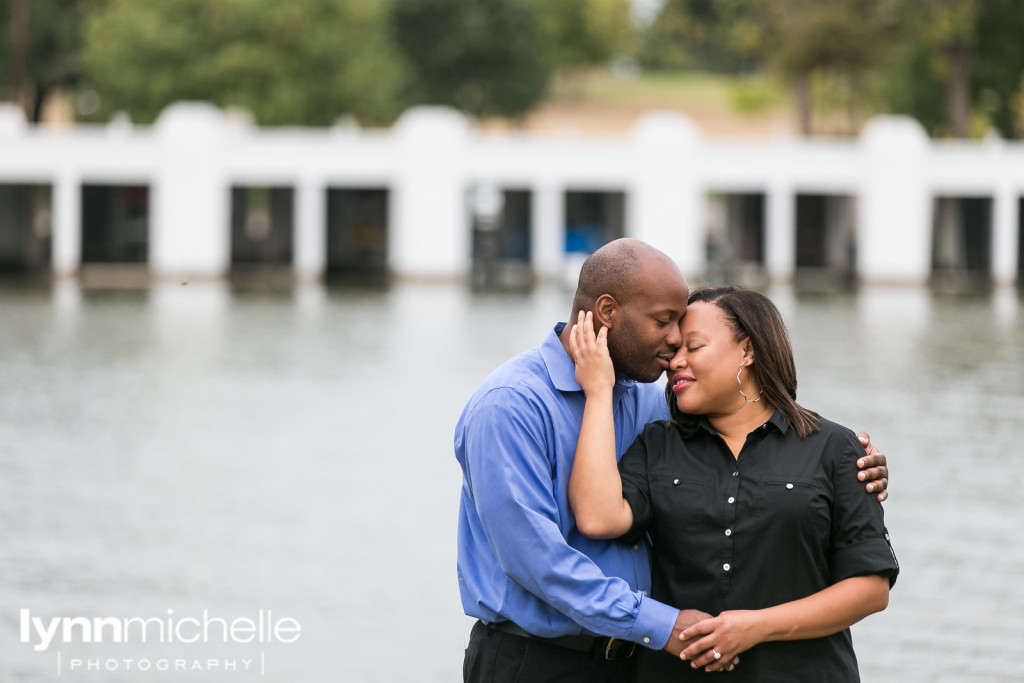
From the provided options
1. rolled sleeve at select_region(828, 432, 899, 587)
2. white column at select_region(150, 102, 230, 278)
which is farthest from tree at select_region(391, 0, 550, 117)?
rolled sleeve at select_region(828, 432, 899, 587)

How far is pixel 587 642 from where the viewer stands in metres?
3.46

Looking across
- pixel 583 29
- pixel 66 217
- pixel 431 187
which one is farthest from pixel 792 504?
pixel 583 29

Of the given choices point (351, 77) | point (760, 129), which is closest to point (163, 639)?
point (351, 77)

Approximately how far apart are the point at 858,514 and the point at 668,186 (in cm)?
3834

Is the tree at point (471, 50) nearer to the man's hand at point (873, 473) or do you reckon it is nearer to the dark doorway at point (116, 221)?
the dark doorway at point (116, 221)

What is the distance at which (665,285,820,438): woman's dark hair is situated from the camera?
11.3ft

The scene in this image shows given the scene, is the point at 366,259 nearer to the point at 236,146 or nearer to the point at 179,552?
the point at 236,146

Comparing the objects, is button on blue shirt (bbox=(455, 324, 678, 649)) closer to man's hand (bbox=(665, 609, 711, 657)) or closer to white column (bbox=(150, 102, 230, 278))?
man's hand (bbox=(665, 609, 711, 657))

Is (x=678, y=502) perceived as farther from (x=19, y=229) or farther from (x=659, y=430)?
(x=19, y=229)

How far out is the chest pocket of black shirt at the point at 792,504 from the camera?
3318 millimetres

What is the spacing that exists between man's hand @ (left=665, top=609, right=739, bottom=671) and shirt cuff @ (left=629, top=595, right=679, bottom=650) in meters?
0.02

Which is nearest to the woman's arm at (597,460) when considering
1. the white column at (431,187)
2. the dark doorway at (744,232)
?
the white column at (431,187)

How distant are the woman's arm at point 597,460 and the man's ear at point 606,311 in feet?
0.09

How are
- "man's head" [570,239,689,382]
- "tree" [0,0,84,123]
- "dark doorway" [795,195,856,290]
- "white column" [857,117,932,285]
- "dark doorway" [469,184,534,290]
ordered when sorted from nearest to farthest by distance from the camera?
"man's head" [570,239,689,382] < "white column" [857,117,932,285] < "dark doorway" [469,184,534,290] < "dark doorway" [795,195,856,290] < "tree" [0,0,84,123]
